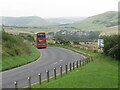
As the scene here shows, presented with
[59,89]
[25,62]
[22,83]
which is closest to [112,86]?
[59,89]

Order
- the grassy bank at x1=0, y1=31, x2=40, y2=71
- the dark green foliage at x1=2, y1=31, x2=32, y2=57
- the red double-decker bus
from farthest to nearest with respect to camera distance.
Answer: the red double-decker bus → the dark green foliage at x1=2, y1=31, x2=32, y2=57 → the grassy bank at x1=0, y1=31, x2=40, y2=71

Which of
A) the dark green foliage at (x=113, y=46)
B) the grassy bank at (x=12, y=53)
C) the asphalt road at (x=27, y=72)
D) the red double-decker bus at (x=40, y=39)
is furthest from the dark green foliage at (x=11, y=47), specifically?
the red double-decker bus at (x=40, y=39)

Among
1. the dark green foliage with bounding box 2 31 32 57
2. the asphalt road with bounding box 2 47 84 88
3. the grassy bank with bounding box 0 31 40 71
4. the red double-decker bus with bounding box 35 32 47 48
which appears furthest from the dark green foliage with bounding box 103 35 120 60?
the red double-decker bus with bounding box 35 32 47 48

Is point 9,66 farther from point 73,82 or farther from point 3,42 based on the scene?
point 73,82

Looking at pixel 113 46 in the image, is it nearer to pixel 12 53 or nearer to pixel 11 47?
pixel 12 53

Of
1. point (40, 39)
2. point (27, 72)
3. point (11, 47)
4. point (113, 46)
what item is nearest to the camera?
point (27, 72)

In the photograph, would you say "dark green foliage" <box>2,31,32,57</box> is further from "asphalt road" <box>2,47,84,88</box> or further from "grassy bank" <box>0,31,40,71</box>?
"asphalt road" <box>2,47,84,88</box>

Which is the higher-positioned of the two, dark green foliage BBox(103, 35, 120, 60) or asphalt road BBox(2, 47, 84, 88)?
dark green foliage BBox(103, 35, 120, 60)

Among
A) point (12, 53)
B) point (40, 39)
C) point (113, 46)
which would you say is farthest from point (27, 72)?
point (40, 39)

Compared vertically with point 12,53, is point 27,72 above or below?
below

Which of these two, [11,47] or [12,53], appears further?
[11,47]

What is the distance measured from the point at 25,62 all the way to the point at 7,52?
275 centimetres

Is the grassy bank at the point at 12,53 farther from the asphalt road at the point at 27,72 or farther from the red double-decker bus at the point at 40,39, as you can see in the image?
the red double-decker bus at the point at 40,39

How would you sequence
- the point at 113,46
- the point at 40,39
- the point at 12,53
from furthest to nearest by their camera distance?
the point at 40,39 < the point at 113,46 < the point at 12,53
